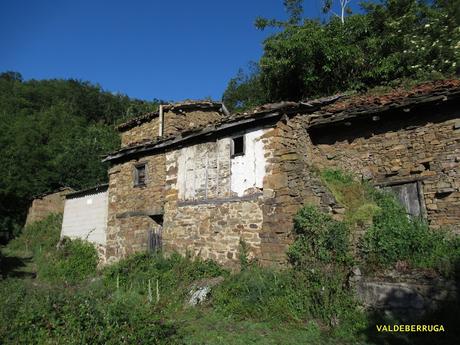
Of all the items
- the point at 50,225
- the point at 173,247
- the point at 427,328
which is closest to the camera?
the point at 427,328

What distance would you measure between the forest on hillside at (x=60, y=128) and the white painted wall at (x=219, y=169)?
1225cm

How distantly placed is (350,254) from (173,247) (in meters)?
5.38

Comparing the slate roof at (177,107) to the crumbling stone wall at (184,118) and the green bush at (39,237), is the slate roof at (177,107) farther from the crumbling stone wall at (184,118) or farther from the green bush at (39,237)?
the green bush at (39,237)

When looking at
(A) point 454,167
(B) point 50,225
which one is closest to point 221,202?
(A) point 454,167

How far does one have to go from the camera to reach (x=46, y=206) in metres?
24.0

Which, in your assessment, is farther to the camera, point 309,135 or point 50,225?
point 50,225

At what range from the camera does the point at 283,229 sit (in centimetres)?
840

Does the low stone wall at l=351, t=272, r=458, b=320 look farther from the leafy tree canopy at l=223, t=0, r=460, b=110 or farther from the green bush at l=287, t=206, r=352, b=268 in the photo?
the leafy tree canopy at l=223, t=0, r=460, b=110

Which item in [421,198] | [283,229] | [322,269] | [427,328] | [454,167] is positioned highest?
[454,167]

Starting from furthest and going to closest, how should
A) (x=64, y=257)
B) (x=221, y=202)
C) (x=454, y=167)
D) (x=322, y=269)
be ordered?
(x=64, y=257) < (x=221, y=202) < (x=454, y=167) < (x=322, y=269)

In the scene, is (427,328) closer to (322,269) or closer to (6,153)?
(322,269)

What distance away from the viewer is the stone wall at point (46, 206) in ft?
77.2

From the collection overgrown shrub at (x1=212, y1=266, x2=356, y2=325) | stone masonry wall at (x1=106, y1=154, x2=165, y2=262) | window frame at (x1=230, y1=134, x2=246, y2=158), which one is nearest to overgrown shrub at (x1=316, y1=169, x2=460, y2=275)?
overgrown shrub at (x1=212, y1=266, x2=356, y2=325)

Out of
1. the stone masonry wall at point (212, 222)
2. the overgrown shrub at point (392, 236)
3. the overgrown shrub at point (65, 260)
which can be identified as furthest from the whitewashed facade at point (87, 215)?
the overgrown shrub at point (392, 236)
